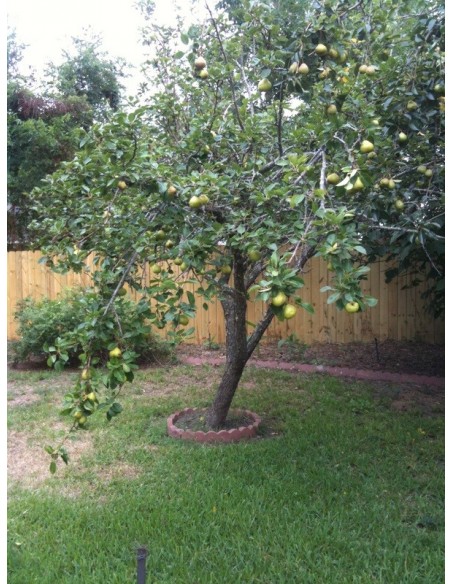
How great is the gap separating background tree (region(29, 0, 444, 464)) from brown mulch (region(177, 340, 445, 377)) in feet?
7.98

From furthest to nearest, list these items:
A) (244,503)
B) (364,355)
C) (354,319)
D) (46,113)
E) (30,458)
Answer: (46,113) → (354,319) → (364,355) → (30,458) → (244,503)

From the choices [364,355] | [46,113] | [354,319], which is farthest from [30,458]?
[46,113]

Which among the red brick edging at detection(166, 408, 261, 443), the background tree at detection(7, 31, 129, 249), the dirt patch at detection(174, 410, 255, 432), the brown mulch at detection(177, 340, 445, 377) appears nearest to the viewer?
the red brick edging at detection(166, 408, 261, 443)

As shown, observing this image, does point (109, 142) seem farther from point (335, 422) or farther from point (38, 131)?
point (38, 131)

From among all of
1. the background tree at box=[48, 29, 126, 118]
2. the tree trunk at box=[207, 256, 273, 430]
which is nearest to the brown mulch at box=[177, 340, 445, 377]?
the tree trunk at box=[207, 256, 273, 430]

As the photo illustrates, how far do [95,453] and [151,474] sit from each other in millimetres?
613

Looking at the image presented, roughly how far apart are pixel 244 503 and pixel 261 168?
203 centimetres

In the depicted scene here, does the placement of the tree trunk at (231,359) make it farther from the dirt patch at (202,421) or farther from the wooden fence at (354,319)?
the wooden fence at (354,319)

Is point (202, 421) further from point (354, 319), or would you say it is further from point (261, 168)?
point (354, 319)

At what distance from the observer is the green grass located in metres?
2.46

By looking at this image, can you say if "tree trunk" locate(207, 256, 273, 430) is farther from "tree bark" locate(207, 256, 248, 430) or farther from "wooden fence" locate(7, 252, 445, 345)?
"wooden fence" locate(7, 252, 445, 345)

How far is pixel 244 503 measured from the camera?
9.97 feet

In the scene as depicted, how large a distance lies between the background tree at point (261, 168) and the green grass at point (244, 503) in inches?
26.8

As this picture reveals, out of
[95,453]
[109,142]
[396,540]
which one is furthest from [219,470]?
[109,142]
